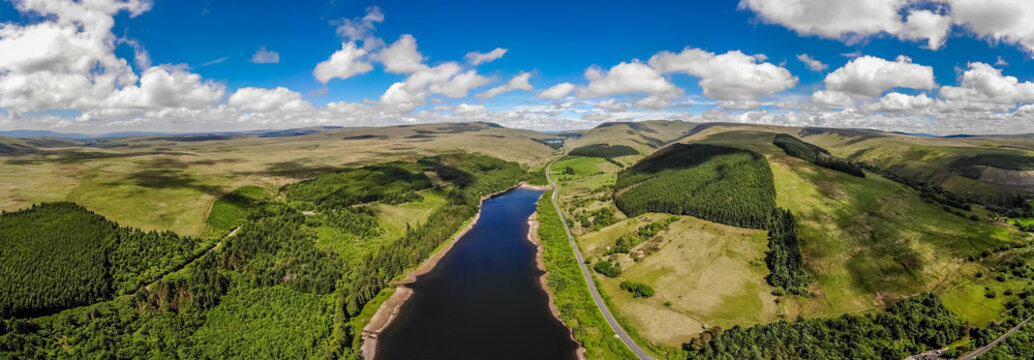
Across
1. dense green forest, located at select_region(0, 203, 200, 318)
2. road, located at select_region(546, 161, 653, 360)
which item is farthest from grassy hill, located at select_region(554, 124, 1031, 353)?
dense green forest, located at select_region(0, 203, 200, 318)

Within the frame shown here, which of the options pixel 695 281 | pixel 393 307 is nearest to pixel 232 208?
pixel 393 307

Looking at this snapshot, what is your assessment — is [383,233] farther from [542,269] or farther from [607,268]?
[607,268]

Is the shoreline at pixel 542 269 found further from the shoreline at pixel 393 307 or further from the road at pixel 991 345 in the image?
the road at pixel 991 345

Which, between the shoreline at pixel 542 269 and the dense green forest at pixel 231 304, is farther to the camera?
the shoreline at pixel 542 269

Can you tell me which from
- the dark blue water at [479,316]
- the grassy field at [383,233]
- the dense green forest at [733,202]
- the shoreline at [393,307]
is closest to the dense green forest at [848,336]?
the dense green forest at [733,202]

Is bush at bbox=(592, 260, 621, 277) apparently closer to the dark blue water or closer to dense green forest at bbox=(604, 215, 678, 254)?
dense green forest at bbox=(604, 215, 678, 254)
